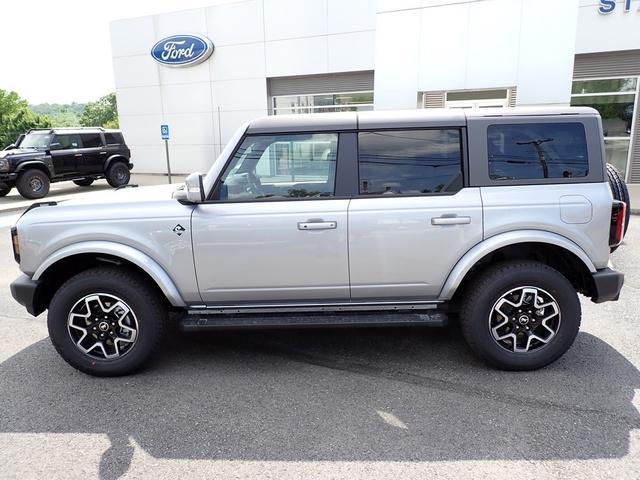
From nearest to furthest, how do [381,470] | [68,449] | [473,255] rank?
[381,470]
[68,449]
[473,255]

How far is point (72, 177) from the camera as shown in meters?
15.1

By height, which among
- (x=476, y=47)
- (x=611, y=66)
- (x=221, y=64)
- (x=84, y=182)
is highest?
(x=221, y=64)

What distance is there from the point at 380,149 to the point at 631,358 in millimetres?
2570

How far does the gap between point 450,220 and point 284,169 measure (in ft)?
4.21

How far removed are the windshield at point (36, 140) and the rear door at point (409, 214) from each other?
13991mm

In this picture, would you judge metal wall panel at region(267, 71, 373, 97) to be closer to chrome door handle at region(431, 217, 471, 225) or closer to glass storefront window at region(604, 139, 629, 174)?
glass storefront window at region(604, 139, 629, 174)

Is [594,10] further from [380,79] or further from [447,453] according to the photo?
[447,453]

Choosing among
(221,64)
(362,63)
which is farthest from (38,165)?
(362,63)

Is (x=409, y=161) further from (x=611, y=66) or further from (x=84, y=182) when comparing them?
(x=84, y=182)

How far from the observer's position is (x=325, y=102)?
16438 mm

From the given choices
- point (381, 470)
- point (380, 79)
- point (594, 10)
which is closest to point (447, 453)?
point (381, 470)

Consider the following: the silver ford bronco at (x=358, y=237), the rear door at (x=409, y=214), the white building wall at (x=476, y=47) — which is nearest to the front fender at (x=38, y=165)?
the white building wall at (x=476, y=47)

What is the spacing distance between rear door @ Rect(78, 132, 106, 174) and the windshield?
1.01 metres

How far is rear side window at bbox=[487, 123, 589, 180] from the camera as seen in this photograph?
349 cm
